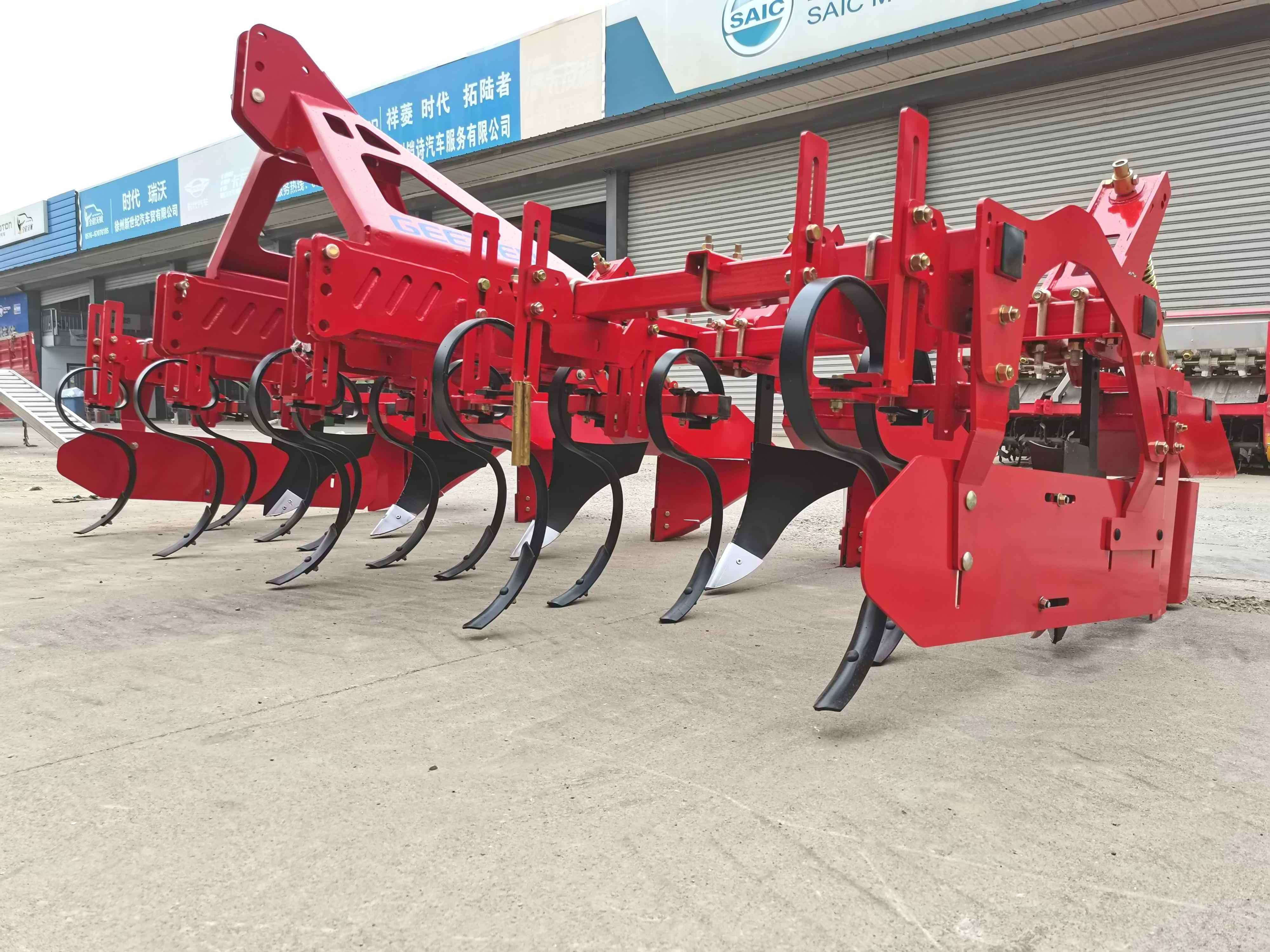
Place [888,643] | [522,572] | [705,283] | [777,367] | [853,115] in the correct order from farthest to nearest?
[853,115] → [777,367] → [522,572] → [705,283] → [888,643]

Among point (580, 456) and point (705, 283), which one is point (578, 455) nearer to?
point (580, 456)

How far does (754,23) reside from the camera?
29.3 feet

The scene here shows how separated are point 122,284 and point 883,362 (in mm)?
23283

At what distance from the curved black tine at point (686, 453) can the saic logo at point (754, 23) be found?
7.24m

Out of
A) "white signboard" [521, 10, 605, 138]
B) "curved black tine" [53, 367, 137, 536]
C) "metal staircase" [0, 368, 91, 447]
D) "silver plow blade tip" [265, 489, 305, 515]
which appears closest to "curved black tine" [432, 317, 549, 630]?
"curved black tine" [53, 367, 137, 536]

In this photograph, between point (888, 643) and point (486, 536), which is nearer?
point (888, 643)

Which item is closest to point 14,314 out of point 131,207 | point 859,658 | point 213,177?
point 131,207

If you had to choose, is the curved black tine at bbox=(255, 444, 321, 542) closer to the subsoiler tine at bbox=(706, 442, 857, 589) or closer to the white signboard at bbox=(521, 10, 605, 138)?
the subsoiler tine at bbox=(706, 442, 857, 589)

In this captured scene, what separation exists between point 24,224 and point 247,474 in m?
21.3

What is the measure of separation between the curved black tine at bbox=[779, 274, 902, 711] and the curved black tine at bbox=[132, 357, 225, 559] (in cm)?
314

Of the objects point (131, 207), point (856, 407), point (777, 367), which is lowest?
point (856, 407)

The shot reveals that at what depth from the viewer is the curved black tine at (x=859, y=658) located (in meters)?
1.78

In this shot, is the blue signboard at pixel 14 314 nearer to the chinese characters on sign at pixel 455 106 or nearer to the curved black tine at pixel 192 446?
the chinese characters on sign at pixel 455 106

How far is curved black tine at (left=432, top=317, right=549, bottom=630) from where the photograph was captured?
7.99 ft
